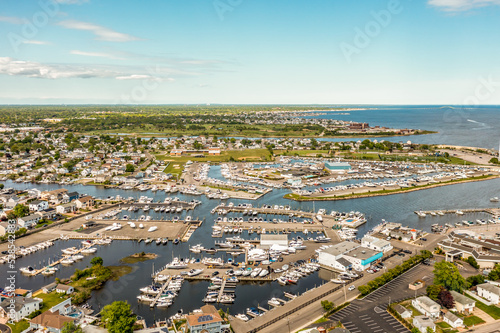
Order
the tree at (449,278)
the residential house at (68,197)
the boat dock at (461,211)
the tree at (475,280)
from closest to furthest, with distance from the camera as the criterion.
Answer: the tree at (449,278) → the tree at (475,280) → the boat dock at (461,211) → the residential house at (68,197)

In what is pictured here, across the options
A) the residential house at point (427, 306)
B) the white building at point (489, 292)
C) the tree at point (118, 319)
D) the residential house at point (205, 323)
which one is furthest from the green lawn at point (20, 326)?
the white building at point (489, 292)

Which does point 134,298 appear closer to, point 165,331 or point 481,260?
point 165,331

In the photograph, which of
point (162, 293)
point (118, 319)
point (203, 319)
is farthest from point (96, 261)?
point (203, 319)

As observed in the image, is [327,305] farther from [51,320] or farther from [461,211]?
[461,211]

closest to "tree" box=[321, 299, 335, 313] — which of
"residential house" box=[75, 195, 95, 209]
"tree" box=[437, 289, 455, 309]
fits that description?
"tree" box=[437, 289, 455, 309]

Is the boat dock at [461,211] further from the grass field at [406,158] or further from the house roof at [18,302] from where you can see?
the house roof at [18,302]

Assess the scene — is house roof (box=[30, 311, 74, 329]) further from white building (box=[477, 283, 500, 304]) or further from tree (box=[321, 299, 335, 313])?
white building (box=[477, 283, 500, 304])
